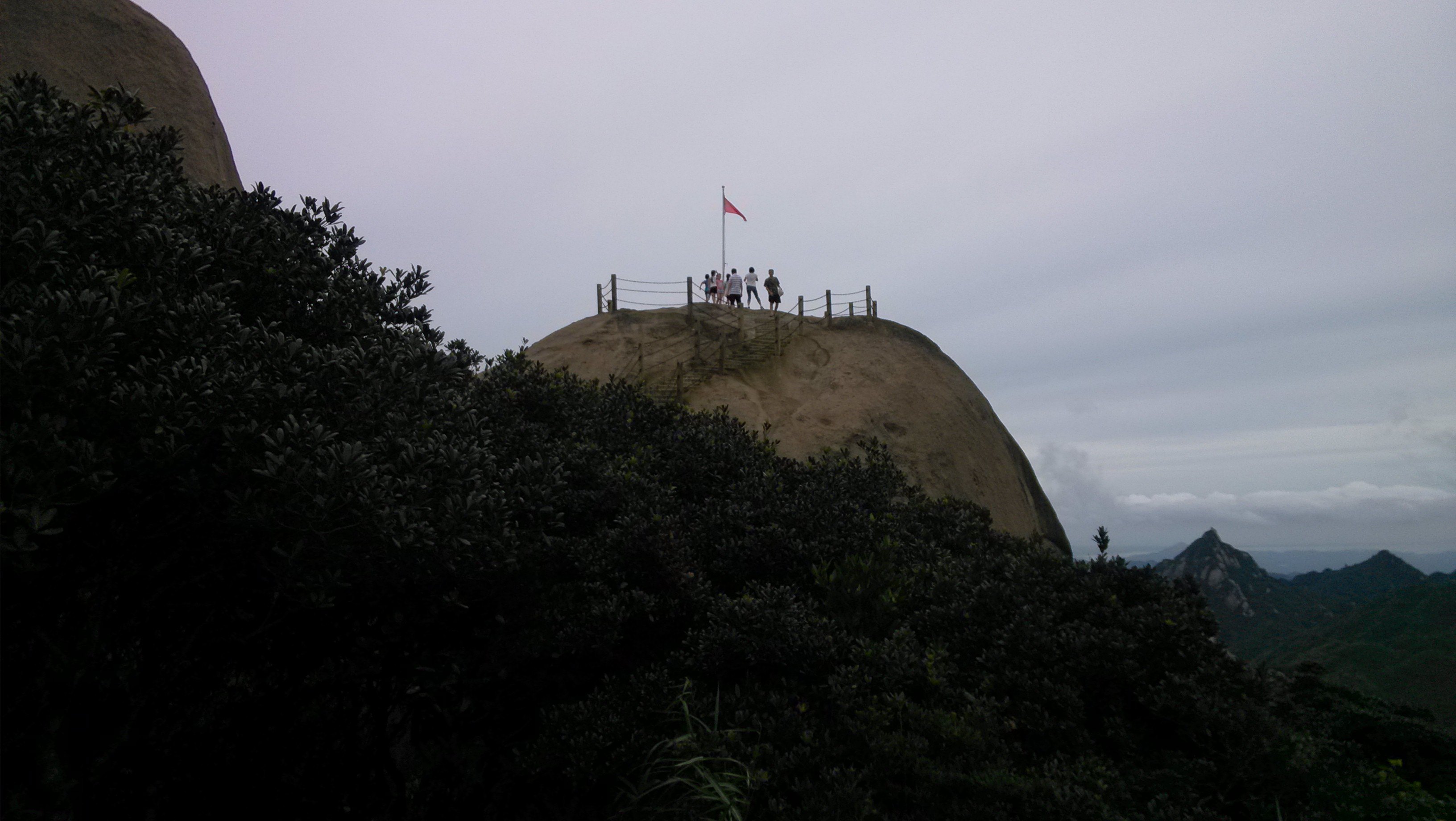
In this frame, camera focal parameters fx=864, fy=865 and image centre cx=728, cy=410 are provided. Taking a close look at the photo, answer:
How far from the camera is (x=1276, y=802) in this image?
669 cm

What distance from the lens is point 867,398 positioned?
2359 cm

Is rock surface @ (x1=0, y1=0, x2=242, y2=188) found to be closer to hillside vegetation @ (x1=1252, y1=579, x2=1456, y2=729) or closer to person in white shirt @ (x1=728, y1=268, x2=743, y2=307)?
person in white shirt @ (x1=728, y1=268, x2=743, y2=307)

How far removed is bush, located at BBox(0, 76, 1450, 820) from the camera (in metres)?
5.86

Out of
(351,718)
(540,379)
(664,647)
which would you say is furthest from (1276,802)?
(540,379)

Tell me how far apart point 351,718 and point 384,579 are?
5.82 ft

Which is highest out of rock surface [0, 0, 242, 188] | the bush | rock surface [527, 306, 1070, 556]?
rock surface [0, 0, 242, 188]

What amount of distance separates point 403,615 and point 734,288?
2023 cm

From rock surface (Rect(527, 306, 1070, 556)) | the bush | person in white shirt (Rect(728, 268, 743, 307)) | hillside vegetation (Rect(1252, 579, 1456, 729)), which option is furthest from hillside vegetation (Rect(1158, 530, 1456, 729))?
person in white shirt (Rect(728, 268, 743, 307))

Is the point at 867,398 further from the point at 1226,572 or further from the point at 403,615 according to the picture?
the point at 1226,572

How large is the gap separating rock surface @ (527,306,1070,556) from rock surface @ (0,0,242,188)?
10968mm

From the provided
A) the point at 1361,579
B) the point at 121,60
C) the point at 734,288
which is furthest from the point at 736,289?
the point at 1361,579

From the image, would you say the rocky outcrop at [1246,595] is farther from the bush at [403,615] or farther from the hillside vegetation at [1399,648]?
the bush at [403,615]

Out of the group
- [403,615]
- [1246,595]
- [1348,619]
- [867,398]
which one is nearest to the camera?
[403,615]

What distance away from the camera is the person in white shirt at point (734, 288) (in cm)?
2703
